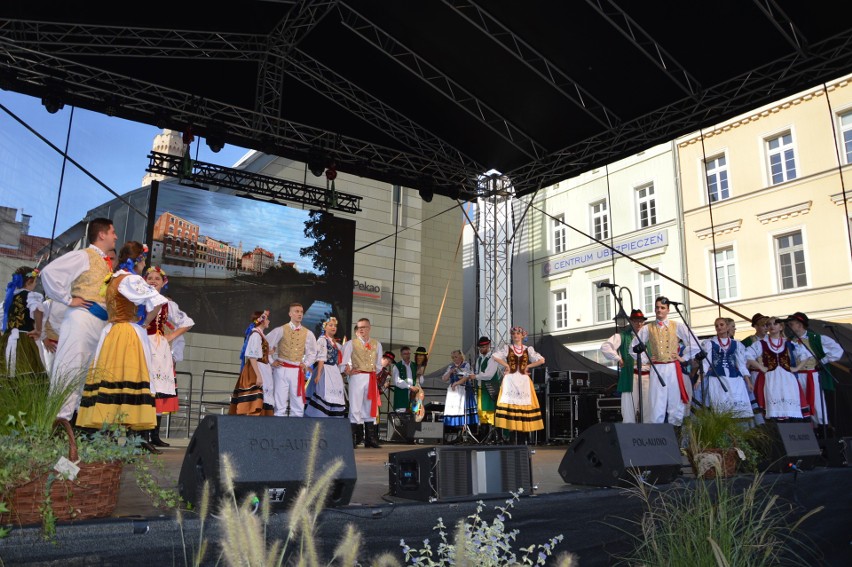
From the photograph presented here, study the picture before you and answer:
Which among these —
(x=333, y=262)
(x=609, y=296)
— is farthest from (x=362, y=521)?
(x=609, y=296)

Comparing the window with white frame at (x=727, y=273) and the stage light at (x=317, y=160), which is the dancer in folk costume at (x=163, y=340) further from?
the window with white frame at (x=727, y=273)

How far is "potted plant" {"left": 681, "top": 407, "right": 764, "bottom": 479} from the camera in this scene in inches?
153

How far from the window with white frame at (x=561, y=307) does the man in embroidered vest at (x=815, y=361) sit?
452 inches

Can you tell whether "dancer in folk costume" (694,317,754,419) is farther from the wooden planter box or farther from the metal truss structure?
the wooden planter box

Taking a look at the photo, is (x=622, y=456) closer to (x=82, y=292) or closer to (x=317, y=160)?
(x=82, y=292)

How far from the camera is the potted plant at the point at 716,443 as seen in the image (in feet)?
12.8

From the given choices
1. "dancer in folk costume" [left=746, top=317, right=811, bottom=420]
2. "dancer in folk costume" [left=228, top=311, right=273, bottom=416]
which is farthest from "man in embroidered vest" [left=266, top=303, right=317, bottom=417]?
"dancer in folk costume" [left=746, top=317, right=811, bottom=420]

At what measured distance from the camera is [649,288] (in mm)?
16594

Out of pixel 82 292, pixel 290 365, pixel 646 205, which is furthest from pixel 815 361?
pixel 646 205

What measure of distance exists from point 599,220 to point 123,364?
15.9 m

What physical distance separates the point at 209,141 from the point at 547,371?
19.7ft

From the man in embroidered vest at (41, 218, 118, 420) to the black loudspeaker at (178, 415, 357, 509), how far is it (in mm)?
1842

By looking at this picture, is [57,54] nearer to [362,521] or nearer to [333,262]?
[333,262]

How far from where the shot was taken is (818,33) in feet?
21.1
